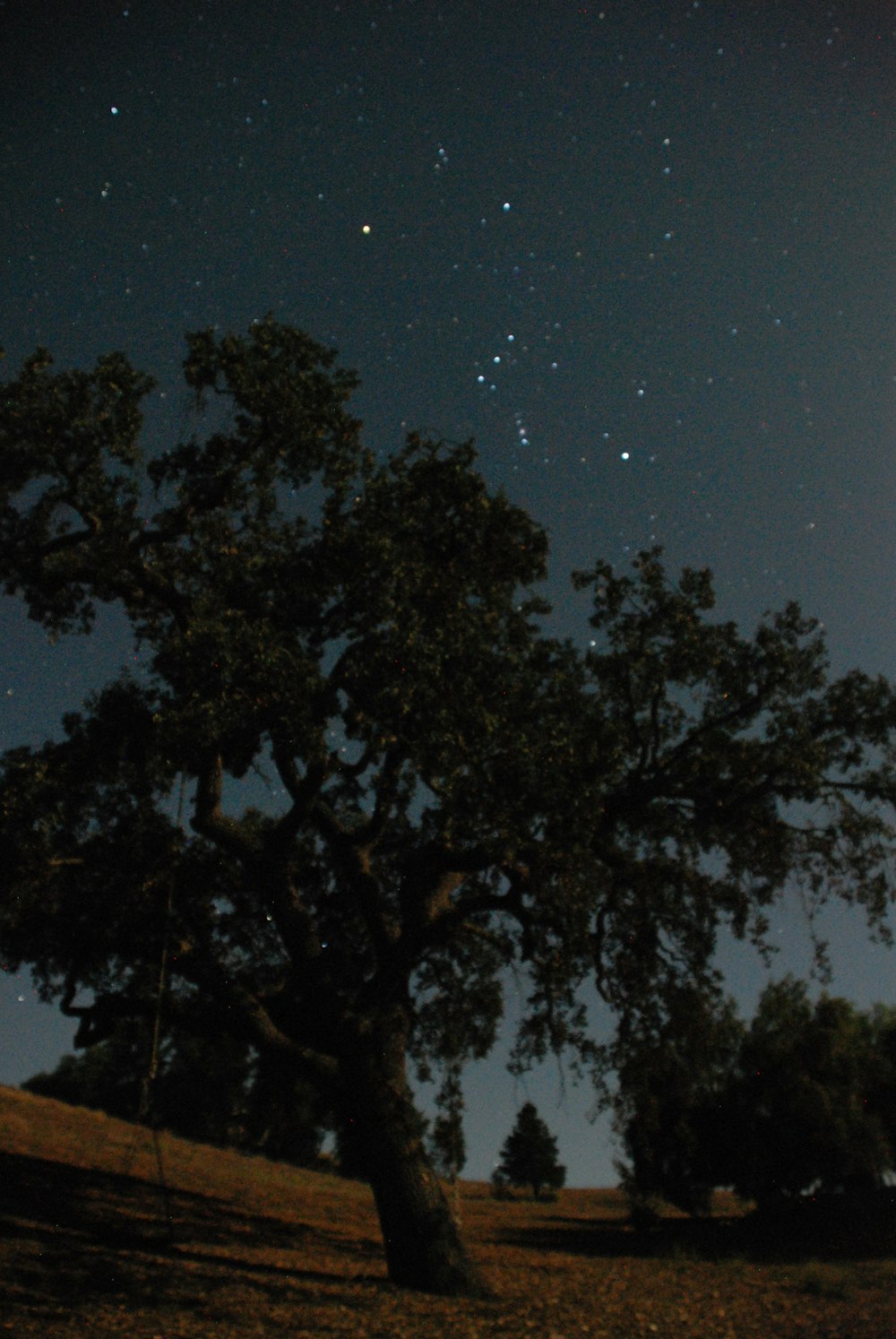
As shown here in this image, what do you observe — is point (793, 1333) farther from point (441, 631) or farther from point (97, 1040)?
point (97, 1040)

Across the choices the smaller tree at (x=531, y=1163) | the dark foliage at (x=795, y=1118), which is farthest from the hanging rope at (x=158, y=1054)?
the smaller tree at (x=531, y=1163)

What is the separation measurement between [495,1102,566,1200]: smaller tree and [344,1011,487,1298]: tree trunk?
205 feet

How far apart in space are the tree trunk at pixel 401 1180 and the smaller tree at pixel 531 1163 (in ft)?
205

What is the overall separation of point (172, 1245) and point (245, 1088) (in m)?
55.0

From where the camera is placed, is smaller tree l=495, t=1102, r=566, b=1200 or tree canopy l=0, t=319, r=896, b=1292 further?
smaller tree l=495, t=1102, r=566, b=1200

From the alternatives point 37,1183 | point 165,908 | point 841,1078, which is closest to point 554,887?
point 165,908

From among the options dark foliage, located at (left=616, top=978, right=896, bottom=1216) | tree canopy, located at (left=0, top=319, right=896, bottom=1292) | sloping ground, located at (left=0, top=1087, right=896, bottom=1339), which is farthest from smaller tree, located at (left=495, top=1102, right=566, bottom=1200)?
tree canopy, located at (left=0, top=319, right=896, bottom=1292)

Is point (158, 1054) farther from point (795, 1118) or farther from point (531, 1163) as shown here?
point (531, 1163)

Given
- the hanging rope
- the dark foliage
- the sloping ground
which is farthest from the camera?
the dark foliage

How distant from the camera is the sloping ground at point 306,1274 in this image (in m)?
9.06

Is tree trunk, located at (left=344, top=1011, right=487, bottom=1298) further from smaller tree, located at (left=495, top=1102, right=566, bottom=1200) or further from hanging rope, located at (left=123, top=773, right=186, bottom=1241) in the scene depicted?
smaller tree, located at (left=495, top=1102, right=566, bottom=1200)

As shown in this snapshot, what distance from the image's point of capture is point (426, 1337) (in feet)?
29.3

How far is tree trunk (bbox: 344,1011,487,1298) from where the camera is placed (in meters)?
11.5

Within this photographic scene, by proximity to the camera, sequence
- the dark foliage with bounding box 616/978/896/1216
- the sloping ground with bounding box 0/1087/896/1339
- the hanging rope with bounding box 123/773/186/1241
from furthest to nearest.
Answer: the dark foliage with bounding box 616/978/896/1216, the hanging rope with bounding box 123/773/186/1241, the sloping ground with bounding box 0/1087/896/1339
